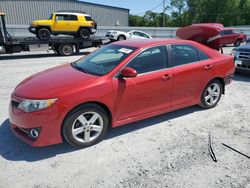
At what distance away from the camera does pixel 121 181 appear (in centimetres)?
292

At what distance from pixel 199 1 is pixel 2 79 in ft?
204

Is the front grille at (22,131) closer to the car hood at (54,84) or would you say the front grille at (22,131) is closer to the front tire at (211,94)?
the car hood at (54,84)

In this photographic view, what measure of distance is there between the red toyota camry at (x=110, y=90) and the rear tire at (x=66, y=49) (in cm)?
1038

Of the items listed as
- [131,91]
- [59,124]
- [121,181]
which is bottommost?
[121,181]

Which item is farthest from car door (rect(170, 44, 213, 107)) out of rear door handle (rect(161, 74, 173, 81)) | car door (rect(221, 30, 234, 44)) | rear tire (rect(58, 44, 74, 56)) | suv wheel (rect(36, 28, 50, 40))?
car door (rect(221, 30, 234, 44))

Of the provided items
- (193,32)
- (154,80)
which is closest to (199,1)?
(193,32)

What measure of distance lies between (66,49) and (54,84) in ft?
38.0

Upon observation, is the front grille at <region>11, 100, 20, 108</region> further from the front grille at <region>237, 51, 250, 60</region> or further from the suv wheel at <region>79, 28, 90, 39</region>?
the suv wheel at <region>79, 28, 90, 39</region>

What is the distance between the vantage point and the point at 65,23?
16.6 m

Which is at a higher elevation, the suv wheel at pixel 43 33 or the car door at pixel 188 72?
the suv wheel at pixel 43 33

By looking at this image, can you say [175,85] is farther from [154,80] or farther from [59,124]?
[59,124]

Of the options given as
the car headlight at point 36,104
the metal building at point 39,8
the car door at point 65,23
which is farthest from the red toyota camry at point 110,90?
the metal building at point 39,8

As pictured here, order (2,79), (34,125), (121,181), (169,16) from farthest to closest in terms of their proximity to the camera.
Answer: (169,16) → (2,79) → (34,125) → (121,181)

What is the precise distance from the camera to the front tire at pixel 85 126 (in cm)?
341
